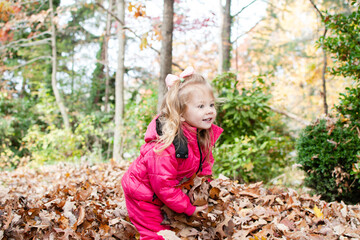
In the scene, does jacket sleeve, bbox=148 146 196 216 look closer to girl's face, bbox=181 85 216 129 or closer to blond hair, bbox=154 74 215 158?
blond hair, bbox=154 74 215 158

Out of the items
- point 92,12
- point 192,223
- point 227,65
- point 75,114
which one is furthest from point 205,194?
point 92,12

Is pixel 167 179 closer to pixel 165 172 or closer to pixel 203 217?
pixel 165 172

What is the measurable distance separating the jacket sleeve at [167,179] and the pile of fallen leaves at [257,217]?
0.42ft

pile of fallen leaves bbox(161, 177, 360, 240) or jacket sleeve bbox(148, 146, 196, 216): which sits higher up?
jacket sleeve bbox(148, 146, 196, 216)

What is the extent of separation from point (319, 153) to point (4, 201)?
3809 millimetres

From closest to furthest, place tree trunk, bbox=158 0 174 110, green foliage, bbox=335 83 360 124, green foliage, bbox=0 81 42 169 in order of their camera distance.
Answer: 1. green foliage, bbox=335 83 360 124
2. tree trunk, bbox=158 0 174 110
3. green foliage, bbox=0 81 42 169

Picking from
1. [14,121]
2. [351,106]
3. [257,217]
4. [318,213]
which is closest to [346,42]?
[351,106]

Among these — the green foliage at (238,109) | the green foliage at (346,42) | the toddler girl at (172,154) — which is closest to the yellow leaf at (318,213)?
the toddler girl at (172,154)

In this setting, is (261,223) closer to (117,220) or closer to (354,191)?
(117,220)

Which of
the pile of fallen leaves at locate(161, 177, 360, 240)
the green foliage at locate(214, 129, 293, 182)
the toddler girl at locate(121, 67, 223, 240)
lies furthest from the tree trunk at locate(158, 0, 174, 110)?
the toddler girl at locate(121, 67, 223, 240)

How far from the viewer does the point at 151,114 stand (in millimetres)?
5938

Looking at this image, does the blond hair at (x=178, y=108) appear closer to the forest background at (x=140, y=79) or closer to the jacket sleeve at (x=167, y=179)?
the jacket sleeve at (x=167, y=179)

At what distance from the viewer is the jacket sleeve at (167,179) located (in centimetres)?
200

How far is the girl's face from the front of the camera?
2.18 m
